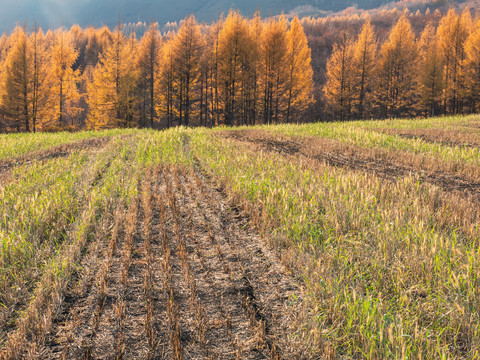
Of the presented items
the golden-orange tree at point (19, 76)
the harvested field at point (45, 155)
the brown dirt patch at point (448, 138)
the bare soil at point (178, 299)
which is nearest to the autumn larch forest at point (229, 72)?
the golden-orange tree at point (19, 76)

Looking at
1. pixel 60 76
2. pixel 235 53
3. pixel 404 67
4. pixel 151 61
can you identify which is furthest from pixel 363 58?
pixel 60 76

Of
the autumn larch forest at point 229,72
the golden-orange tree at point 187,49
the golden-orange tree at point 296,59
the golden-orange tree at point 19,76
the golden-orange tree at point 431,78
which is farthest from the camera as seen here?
the golden-orange tree at point 431,78

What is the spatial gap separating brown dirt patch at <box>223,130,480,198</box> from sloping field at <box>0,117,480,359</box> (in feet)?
6.42

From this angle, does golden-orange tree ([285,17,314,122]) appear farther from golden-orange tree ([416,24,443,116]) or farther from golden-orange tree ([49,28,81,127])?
golden-orange tree ([49,28,81,127])

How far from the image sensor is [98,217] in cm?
484

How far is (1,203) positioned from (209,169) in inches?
177

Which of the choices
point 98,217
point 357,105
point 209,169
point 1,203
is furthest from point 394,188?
point 357,105

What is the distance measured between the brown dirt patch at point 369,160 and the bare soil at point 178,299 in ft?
16.5

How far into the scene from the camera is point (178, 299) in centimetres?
285

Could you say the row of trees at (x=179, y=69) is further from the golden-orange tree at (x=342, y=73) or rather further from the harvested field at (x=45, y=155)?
the harvested field at (x=45, y=155)

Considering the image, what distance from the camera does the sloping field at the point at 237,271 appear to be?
2.32 metres

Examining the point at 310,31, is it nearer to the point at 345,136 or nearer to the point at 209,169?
the point at 345,136

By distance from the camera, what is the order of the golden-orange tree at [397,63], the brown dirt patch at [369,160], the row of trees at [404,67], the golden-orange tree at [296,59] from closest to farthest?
1. the brown dirt patch at [369,160]
2. the golden-orange tree at [296,59]
3. the row of trees at [404,67]
4. the golden-orange tree at [397,63]

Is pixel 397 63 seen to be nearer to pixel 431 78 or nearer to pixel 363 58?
pixel 431 78
